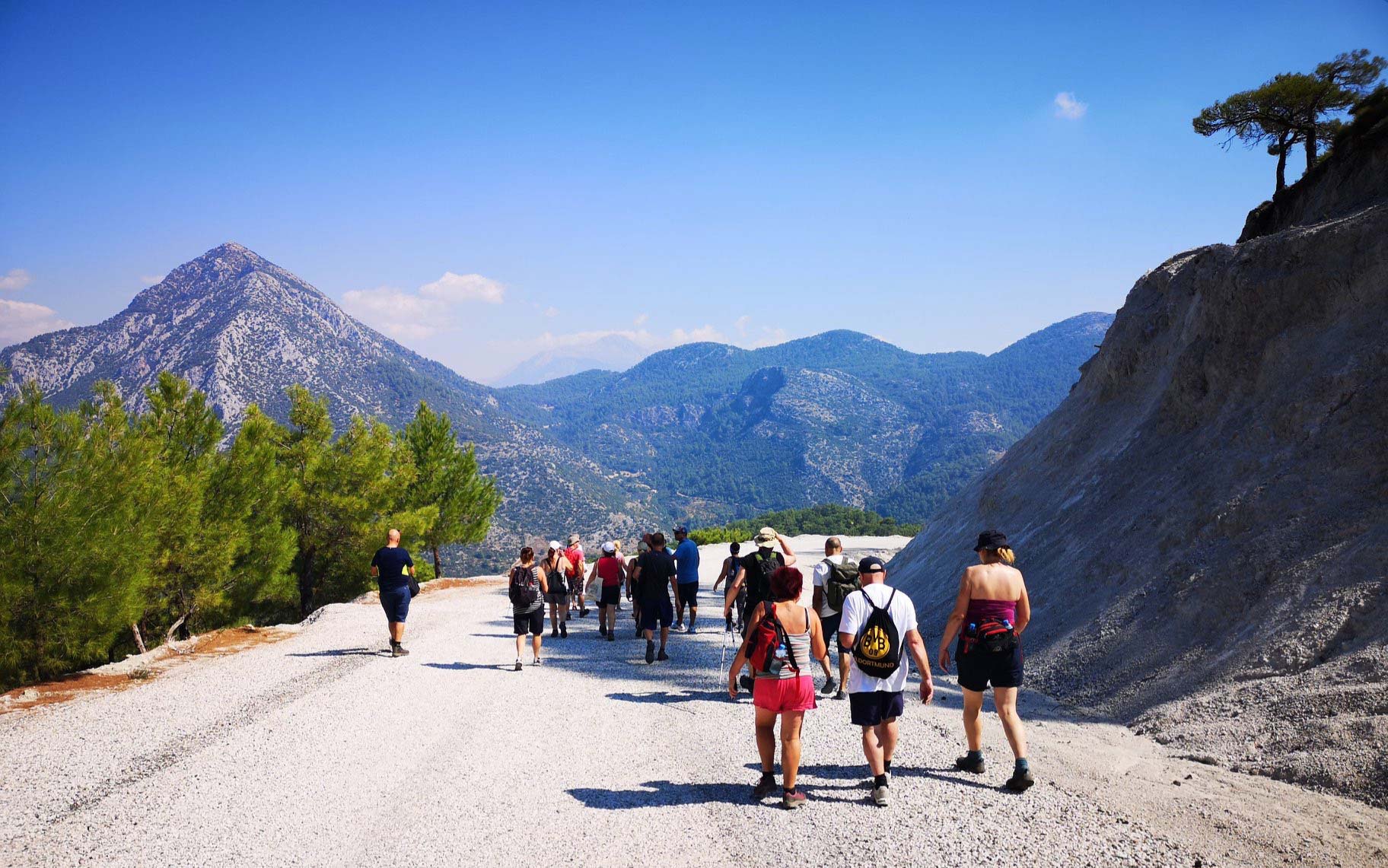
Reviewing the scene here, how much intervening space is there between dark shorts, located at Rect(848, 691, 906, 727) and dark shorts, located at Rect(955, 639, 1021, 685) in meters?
0.58

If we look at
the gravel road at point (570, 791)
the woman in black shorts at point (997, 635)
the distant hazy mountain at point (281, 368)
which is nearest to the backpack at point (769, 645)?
the gravel road at point (570, 791)

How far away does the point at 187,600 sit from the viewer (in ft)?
56.3

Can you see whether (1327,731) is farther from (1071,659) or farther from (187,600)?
(187,600)

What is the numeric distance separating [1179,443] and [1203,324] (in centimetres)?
246

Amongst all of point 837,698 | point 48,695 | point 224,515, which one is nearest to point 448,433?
point 224,515

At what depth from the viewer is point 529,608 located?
11242mm

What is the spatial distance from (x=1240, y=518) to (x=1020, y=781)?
20.5 ft

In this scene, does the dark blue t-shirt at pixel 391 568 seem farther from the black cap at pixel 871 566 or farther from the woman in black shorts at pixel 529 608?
the black cap at pixel 871 566

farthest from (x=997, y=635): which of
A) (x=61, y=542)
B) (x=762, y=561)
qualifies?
(x=61, y=542)

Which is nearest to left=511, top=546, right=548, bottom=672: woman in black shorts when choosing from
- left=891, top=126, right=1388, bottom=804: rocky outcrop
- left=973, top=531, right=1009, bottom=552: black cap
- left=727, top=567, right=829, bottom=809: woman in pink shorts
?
left=727, top=567, right=829, bottom=809: woman in pink shorts

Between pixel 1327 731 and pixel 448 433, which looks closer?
pixel 1327 731

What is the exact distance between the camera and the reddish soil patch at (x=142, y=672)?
10359 mm

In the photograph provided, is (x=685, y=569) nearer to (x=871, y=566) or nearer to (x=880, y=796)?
(x=871, y=566)

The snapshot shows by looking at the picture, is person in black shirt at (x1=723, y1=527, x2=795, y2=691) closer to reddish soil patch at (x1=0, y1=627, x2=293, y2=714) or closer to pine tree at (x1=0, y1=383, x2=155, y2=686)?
reddish soil patch at (x1=0, y1=627, x2=293, y2=714)
